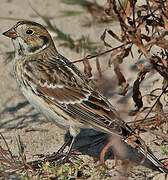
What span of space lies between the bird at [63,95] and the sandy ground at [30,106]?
0.52ft

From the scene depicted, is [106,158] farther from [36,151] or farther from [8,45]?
[8,45]

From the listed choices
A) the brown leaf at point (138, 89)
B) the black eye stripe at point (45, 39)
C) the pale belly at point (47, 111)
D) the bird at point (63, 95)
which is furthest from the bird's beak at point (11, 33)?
the brown leaf at point (138, 89)

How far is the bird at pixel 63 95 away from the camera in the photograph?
4184 millimetres

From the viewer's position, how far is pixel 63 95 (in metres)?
4.39

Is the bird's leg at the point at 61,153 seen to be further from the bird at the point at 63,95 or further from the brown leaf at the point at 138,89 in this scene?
the brown leaf at the point at 138,89

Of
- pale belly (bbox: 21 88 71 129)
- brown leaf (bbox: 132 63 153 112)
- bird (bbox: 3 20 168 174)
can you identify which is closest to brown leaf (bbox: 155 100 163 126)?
brown leaf (bbox: 132 63 153 112)

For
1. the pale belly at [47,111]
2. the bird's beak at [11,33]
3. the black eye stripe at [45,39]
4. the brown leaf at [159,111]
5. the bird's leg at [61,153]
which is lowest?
the bird's leg at [61,153]

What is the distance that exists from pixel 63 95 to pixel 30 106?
128 centimetres

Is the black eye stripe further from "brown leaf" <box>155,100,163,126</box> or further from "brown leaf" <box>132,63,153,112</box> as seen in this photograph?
"brown leaf" <box>155,100,163,126</box>

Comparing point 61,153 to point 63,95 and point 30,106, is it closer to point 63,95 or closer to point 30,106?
point 63,95

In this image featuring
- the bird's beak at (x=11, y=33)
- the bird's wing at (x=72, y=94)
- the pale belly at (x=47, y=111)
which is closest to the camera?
the bird's wing at (x=72, y=94)

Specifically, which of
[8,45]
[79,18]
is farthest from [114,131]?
[79,18]

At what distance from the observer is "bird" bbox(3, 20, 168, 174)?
4.18 meters

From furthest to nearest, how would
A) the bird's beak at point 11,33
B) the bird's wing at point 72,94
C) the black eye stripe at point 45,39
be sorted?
the black eye stripe at point 45,39, the bird's beak at point 11,33, the bird's wing at point 72,94
